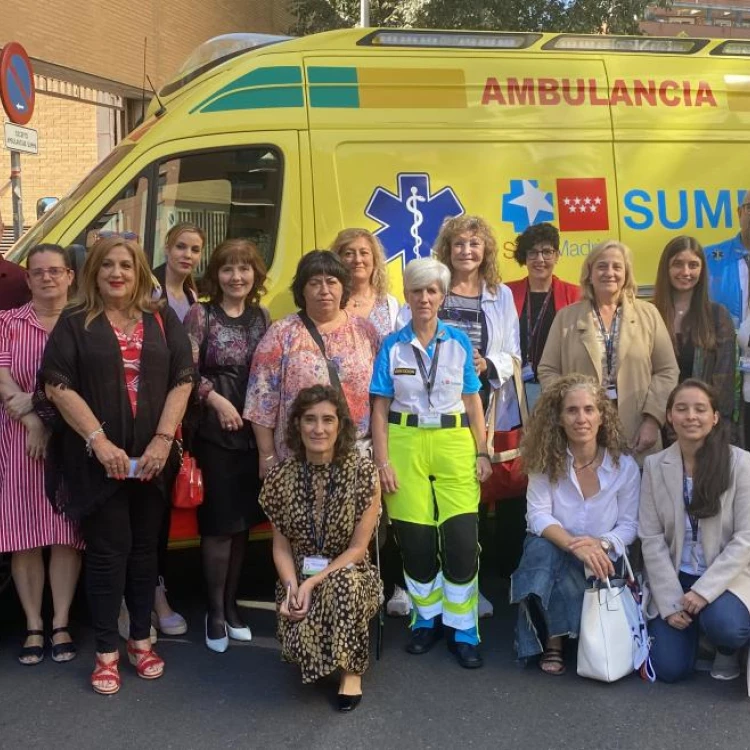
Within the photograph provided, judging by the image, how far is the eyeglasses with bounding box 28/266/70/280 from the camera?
13.1 ft

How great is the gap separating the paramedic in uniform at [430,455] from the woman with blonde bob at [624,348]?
0.66m

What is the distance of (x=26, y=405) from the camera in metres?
3.92

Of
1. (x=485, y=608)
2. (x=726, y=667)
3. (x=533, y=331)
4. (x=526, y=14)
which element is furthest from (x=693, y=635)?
(x=526, y=14)

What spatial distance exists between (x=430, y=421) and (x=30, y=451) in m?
1.70

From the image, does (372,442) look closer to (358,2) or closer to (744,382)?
(744,382)

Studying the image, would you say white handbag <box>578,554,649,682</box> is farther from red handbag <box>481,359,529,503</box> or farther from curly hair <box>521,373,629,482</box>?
red handbag <box>481,359,529,503</box>

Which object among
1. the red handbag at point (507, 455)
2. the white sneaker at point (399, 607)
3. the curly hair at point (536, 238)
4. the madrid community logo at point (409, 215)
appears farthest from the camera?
the madrid community logo at point (409, 215)

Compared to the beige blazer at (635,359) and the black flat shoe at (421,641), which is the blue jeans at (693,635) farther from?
the black flat shoe at (421,641)

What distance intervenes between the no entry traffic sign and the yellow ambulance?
222 centimetres

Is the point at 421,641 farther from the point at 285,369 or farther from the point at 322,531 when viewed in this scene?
the point at 285,369

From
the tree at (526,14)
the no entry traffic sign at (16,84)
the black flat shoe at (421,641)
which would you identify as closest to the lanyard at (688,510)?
the black flat shoe at (421,641)

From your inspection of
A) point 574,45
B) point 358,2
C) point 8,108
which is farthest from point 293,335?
point 358,2

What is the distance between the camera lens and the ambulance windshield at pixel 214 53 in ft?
17.3

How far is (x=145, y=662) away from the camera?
391 centimetres
